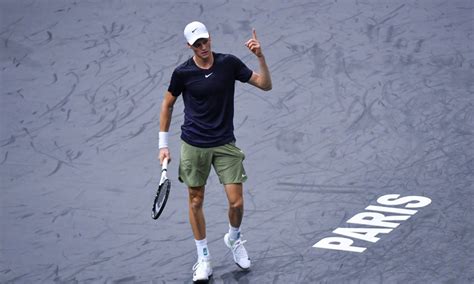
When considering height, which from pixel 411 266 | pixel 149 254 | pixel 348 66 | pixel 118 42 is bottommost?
pixel 411 266

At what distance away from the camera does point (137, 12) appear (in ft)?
54.9

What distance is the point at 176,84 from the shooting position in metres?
10.4

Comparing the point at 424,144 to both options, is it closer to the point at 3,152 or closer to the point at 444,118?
the point at 444,118

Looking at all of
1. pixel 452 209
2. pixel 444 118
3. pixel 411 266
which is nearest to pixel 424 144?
pixel 444 118

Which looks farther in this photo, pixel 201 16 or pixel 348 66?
pixel 201 16

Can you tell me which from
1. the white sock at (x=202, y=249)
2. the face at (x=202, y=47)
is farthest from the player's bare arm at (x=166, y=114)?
the white sock at (x=202, y=249)

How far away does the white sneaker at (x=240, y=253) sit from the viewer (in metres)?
10.6

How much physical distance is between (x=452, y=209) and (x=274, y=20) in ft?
18.3

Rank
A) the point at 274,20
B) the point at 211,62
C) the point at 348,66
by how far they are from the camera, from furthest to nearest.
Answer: the point at 274,20 < the point at 348,66 < the point at 211,62

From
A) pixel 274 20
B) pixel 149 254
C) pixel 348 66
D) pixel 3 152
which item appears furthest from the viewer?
pixel 274 20

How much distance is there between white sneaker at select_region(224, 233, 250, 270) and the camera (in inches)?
416

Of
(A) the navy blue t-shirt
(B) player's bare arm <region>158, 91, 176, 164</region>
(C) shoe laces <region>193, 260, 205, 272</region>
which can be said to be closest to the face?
(A) the navy blue t-shirt

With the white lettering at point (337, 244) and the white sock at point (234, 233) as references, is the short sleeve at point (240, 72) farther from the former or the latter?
the white lettering at point (337, 244)

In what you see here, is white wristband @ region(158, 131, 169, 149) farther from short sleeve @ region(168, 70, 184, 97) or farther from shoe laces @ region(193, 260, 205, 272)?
shoe laces @ region(193, 260, 205, 272)
